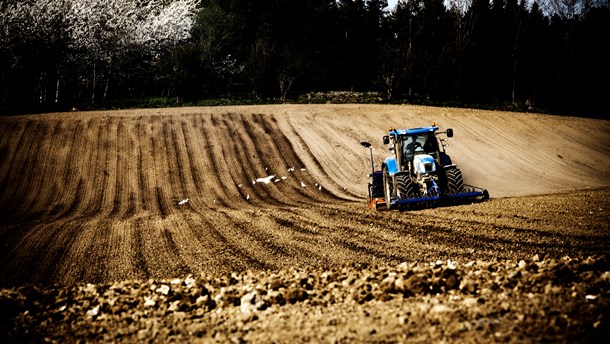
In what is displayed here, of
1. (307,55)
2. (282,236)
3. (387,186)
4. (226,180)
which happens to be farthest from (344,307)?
(307,55)

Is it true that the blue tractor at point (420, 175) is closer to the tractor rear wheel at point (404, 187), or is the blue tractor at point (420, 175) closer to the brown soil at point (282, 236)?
the tractor rear wheel at point (404, 187)

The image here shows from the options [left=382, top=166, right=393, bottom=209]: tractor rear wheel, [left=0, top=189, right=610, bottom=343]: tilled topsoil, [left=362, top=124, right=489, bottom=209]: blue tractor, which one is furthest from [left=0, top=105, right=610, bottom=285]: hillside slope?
[left=0, top=189, right=610, bottom=343]: tilled topsoil

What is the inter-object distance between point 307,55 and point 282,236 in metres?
37.9

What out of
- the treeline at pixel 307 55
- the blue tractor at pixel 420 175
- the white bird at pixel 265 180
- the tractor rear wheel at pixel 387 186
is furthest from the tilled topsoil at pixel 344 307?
the treeline at pixel 307 55

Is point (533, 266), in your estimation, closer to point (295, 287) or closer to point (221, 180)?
point (295, 287)

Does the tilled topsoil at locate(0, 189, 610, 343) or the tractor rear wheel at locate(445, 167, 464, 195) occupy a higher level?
the tractor rear wheel at locate(445, 167, 464, 195)

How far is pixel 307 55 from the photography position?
45.4 m

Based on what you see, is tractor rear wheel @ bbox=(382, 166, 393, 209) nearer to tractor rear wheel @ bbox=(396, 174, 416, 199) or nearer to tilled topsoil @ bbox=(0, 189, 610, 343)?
tractor rear wheel @ bbox=(396, 174, 416, 199)

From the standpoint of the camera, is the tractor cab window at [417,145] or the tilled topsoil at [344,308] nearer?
the tilled topsoil at [344,308]

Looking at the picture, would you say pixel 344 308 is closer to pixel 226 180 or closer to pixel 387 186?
pixel 387 186

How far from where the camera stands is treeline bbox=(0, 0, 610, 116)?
33.4m

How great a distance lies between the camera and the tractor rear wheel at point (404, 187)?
11.5 m

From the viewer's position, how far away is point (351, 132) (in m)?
25.6

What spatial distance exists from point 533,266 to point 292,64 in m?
35.9
